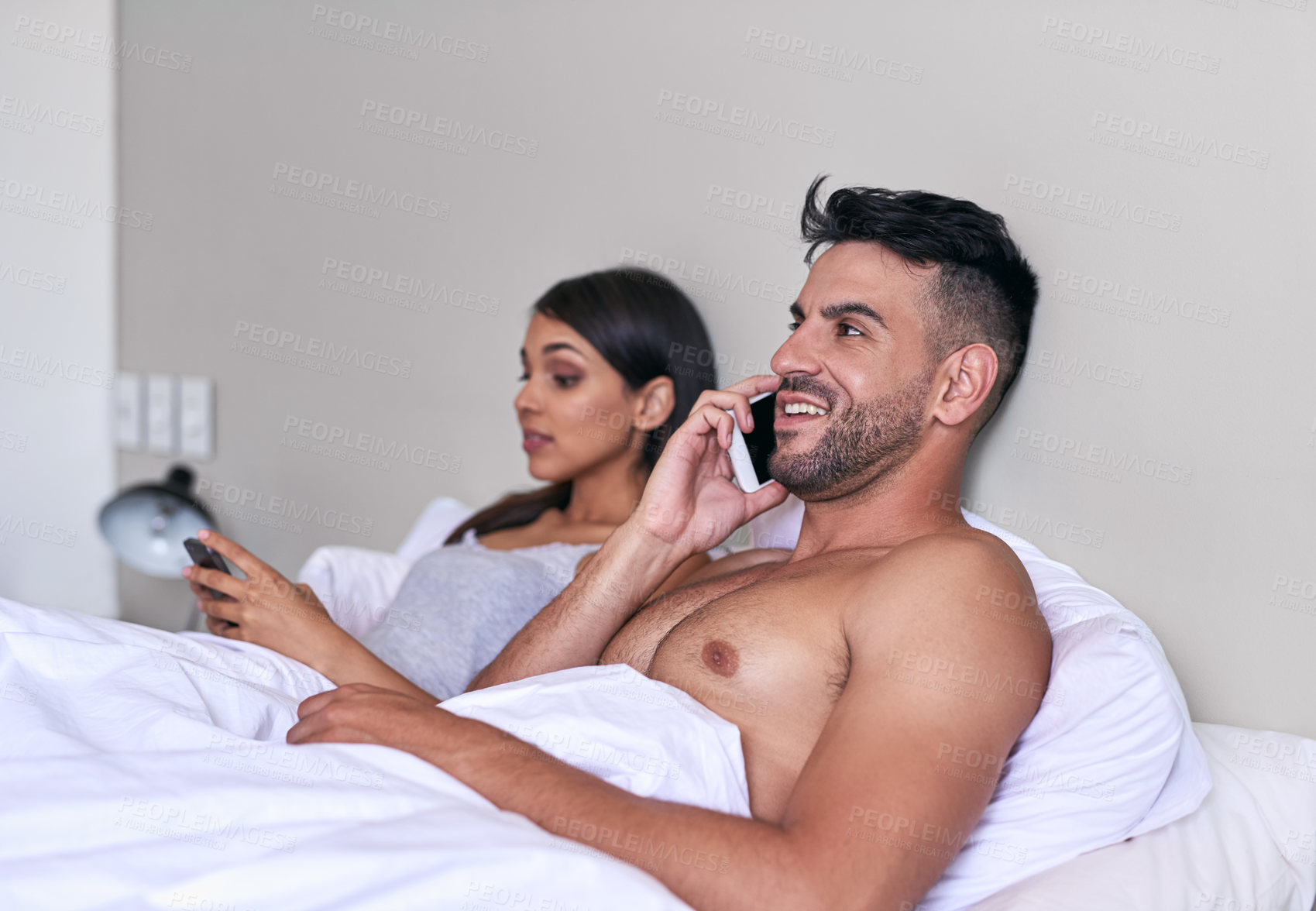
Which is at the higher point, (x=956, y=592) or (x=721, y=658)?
(x=956, y=592)

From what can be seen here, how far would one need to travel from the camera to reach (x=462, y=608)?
1546mm

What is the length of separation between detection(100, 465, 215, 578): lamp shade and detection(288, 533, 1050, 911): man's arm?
4.00 feet

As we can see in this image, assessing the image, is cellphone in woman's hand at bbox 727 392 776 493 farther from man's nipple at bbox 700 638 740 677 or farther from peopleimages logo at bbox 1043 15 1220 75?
peopleimages logo at bbox 1043 15 1220 75

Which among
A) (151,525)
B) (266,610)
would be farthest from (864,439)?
(151,525)

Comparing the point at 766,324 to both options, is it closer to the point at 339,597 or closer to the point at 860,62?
the point at 860,62

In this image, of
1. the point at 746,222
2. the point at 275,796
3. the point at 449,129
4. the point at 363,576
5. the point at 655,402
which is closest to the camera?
the point at 275,796

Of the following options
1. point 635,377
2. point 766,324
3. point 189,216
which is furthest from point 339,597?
point 189,216

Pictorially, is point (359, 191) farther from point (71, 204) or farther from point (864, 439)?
point (864, 439)

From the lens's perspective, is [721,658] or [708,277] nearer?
[721,658]

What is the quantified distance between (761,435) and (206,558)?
0.84 m

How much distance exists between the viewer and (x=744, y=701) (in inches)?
39.9

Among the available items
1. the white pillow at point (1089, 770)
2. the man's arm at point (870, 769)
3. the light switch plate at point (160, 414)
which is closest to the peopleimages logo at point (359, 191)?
the light switch plate at point (160, 414)

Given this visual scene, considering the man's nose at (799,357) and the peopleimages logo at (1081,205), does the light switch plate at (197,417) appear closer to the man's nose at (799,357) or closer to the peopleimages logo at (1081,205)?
the man's nose at (799,357)

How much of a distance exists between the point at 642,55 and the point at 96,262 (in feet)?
4.69
